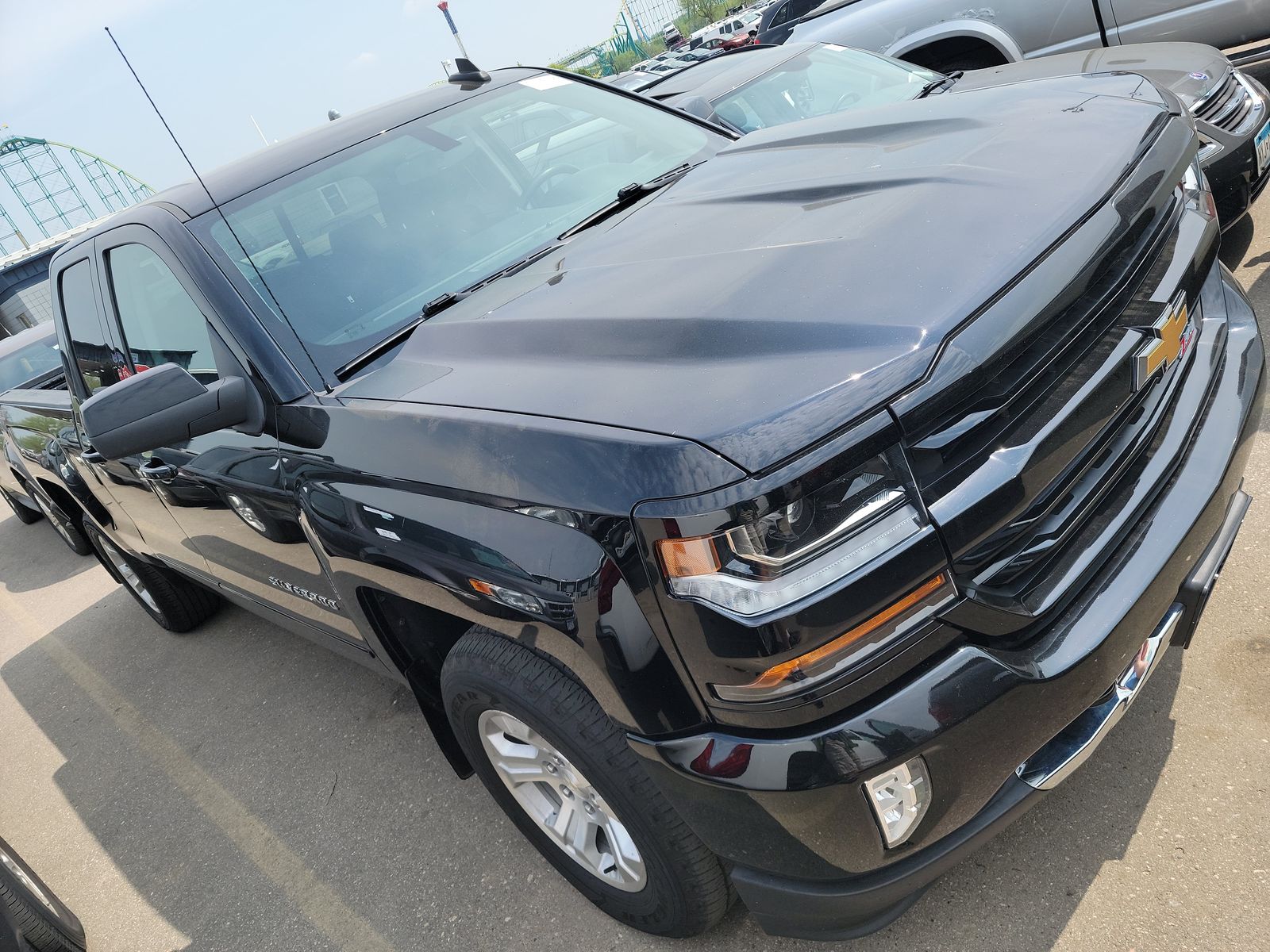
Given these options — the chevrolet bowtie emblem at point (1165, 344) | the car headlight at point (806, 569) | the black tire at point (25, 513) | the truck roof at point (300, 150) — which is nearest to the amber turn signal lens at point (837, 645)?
the car headlight at point (806, 569)

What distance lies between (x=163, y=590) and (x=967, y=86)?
15.9 ft

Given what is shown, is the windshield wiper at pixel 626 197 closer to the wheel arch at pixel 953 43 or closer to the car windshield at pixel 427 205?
the car windshield at pixel 427 205

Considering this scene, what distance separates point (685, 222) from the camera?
2.14 metres

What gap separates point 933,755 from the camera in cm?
140

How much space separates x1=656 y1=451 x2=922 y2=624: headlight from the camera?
1324mm

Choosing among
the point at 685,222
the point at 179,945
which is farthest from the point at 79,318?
the point at 685,222

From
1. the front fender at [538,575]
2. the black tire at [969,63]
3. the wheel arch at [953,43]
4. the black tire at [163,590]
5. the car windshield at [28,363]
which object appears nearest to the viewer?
the front fender at [538,575]

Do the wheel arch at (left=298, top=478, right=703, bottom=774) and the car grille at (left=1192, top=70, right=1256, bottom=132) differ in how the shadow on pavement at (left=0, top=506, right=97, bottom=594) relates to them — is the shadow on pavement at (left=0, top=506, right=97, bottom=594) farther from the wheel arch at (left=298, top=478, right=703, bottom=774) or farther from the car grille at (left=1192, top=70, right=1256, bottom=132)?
the car grille at (left=1192, top=70, right=1256, bottom=132)

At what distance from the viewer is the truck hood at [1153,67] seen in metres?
3.99

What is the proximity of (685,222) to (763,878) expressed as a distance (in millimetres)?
1430

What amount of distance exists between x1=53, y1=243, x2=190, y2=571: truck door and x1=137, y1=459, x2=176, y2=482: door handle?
16 cm

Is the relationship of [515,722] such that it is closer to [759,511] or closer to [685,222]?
[759,511]

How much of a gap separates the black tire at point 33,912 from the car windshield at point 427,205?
160cm

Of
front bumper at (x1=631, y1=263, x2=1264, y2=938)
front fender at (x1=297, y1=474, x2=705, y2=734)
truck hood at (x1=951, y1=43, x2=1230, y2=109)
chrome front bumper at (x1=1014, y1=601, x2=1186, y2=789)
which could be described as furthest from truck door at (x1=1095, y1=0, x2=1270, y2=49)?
front fender at (x1=297, y1=474, x2=705, y2=734)
